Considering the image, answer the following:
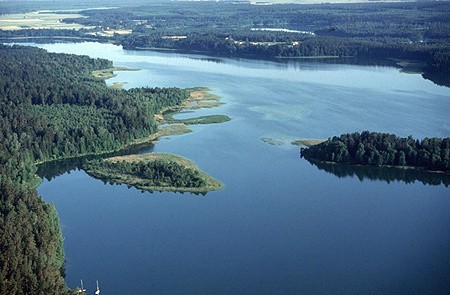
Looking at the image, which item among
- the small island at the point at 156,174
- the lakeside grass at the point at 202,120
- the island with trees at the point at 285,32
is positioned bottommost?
the small island at the point at 156,174

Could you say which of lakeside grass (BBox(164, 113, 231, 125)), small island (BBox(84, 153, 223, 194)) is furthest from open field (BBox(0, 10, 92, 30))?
small island (BBox(84, 153, 223, 194))

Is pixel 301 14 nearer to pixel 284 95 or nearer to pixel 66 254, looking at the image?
pixel 284 95

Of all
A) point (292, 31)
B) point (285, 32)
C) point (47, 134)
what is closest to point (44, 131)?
point (47, 134)

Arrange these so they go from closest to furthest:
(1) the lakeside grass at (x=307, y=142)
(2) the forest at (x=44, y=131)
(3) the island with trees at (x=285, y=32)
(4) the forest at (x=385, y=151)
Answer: (2) the forest at (x=44, y=131) → (4) the forest at (x=385, y=151) → (1) the lakeside grass at (x=307, y=142) → (3) the island with trees at (x=285, y=32)

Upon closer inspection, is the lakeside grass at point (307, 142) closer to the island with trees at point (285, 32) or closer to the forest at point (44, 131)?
the forest at point (44, 131)

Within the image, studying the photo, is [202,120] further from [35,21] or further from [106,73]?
[35,21]

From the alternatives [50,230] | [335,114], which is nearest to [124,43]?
[335,114]

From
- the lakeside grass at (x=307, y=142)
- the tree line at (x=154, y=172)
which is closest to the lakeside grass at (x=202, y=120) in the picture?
the lakeside grass at (x=307, y=142)
